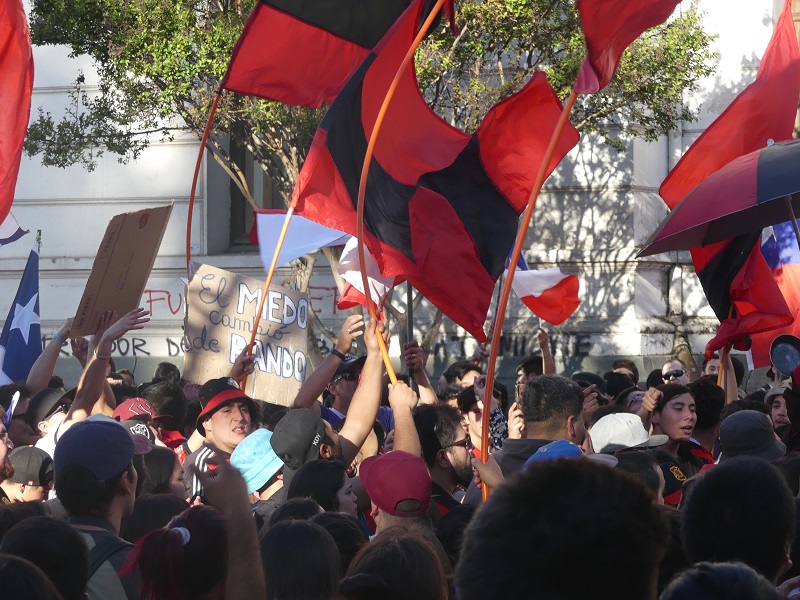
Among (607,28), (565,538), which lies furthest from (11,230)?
(565,538)

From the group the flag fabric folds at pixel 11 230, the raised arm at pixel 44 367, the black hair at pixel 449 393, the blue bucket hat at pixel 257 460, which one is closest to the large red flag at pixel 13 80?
the raised arm at pixel 44 367

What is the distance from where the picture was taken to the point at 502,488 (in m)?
1.88

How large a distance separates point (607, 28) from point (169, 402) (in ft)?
11.6

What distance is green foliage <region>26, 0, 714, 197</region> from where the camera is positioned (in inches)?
460

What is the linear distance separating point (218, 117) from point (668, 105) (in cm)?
494

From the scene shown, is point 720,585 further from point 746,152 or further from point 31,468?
point 746,152

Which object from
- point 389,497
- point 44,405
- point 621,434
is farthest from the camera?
point 44,405

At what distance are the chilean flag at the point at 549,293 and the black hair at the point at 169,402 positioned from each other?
2.42 metres

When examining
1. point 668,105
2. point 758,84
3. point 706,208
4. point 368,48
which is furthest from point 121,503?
point 668,105

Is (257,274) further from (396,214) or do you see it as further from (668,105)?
(396,214)

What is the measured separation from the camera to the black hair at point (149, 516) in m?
4.06

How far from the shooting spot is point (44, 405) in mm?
6953

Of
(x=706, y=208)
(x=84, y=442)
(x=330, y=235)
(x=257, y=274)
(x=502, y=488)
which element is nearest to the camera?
(x=502, y=488)

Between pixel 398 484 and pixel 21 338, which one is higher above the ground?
pixel 21 338
